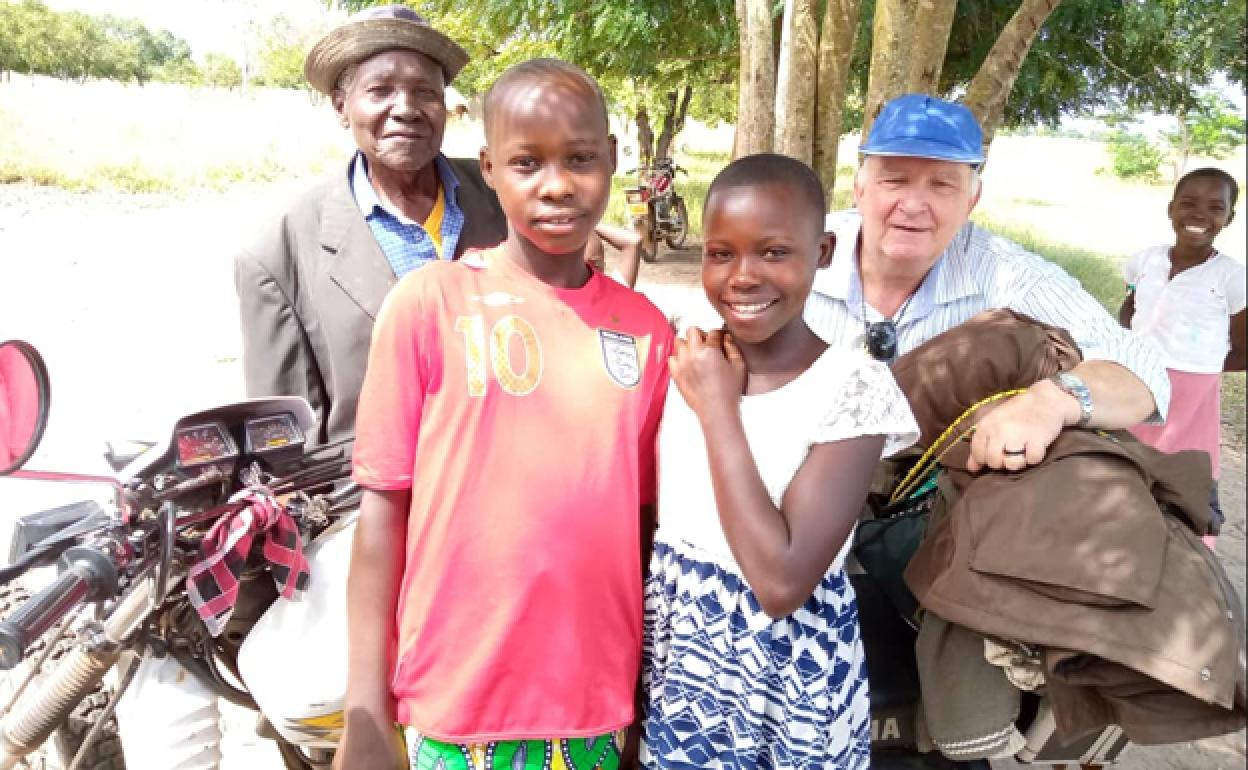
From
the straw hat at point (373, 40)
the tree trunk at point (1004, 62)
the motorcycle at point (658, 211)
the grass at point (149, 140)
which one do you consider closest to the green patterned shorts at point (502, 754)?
the straw hat at point (373, 40)

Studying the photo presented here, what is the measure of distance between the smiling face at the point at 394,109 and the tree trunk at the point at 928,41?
3.07 m

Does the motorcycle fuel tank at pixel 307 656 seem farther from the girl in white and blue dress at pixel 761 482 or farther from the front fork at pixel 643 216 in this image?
the front fork at pixel 643 216

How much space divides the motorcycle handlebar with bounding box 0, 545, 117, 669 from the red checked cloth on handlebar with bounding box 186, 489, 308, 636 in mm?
183

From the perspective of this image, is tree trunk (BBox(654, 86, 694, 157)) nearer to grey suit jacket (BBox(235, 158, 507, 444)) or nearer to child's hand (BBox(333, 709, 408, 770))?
grey suit jacket (BBox(235, 158, 507, 444))

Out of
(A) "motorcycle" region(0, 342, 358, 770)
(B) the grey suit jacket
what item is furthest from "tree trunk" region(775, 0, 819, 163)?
(A) "motorcycle" region(0, 342, 358, 770)

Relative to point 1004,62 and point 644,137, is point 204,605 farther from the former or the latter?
point 644,137

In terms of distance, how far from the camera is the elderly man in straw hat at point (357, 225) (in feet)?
6.88

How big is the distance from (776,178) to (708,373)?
0.39 meters

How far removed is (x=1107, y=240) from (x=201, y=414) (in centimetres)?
1860

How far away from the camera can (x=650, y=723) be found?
1.64m

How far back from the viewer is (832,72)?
4.80 metres

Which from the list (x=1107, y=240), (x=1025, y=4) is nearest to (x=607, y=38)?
(x=1025, y=4)

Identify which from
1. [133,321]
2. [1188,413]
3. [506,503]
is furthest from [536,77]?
[133,321]

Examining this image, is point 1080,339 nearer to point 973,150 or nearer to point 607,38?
point 973,150
